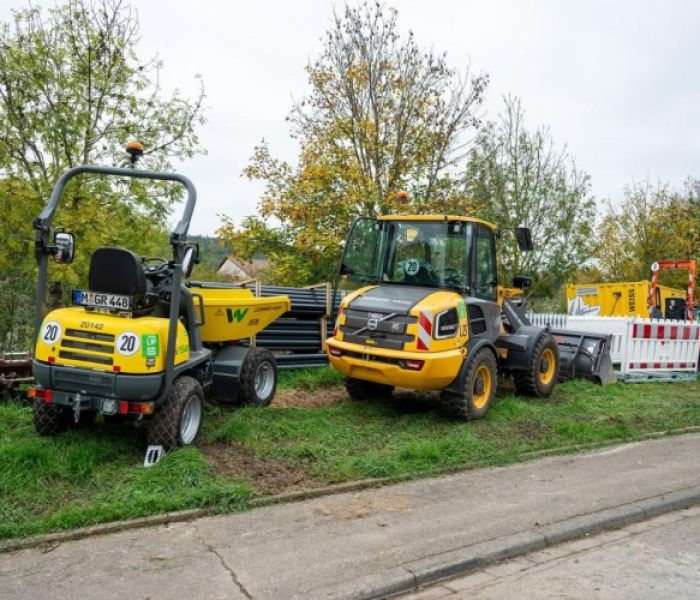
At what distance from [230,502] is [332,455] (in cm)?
148

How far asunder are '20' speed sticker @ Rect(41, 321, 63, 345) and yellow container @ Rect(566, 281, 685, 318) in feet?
51.1

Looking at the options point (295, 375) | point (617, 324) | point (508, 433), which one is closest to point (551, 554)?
point (508, 433)

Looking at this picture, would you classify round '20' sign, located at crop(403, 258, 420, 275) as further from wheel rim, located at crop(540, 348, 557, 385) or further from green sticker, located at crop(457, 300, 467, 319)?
wheel rim, located at crop(540, 348, 557, 385)

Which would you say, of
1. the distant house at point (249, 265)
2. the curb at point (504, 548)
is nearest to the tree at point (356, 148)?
the distant house at point (249, 265)

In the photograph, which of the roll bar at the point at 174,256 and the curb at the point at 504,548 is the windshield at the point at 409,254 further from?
the curb at the point at 504,548

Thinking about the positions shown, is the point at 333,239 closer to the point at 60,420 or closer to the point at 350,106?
the point at 350,106

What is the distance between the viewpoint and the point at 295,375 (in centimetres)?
1019

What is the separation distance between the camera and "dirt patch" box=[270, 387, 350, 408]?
8742 mm

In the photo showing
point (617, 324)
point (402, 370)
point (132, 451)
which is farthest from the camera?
point (617, 324)

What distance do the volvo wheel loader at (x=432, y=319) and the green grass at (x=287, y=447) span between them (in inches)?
18.6

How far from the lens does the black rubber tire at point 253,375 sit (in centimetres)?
761

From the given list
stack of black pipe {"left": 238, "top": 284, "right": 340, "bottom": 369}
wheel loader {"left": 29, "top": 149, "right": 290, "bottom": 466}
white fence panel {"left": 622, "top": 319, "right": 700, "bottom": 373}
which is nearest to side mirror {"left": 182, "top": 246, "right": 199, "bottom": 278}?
wheel loader {"left": 29, "top": 149, "right": 290, "bottom": 466}

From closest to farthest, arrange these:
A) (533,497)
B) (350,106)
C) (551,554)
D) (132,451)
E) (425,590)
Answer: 1. (425,590)
2. (551,554)
3. (533,497)
4. (132,451)
5. (350,106)

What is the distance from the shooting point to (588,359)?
442 inches
